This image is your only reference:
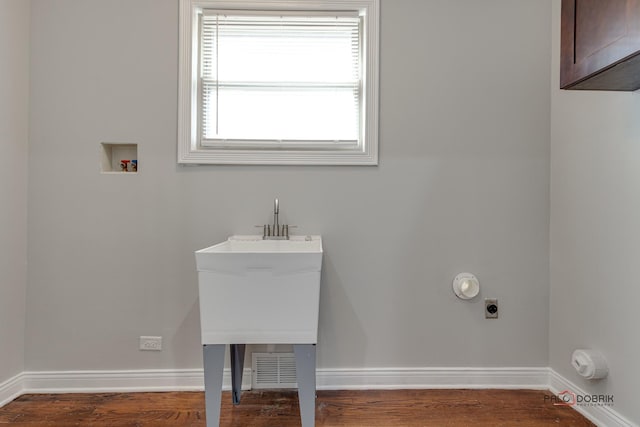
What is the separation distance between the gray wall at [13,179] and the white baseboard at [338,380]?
0.21 m

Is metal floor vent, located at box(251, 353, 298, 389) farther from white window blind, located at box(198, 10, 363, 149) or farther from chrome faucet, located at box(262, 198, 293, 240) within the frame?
white window blind, located at box(198, 10, 363, 149)

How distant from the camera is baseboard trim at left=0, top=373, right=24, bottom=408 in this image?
5.66 ft

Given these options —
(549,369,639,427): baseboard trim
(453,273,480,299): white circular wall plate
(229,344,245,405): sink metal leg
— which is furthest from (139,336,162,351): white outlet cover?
(549,369,639,427): baseboard trim

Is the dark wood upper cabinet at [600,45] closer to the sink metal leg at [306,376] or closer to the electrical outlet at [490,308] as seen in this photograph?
the electrical outlet at [490,308]

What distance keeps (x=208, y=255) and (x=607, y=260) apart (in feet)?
5.76

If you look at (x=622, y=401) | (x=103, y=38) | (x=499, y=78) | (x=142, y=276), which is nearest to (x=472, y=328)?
(x=622, y=401)

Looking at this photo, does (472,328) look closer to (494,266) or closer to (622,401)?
(494,266)

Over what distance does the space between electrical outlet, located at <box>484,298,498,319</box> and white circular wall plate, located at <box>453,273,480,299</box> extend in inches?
3.8

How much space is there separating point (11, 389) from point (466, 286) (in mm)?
2411

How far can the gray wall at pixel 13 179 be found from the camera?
67.8 inches

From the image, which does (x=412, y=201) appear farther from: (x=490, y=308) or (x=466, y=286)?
(x=490, y=308)

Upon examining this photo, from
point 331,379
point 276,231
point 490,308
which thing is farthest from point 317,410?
point 490,308

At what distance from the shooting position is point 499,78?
6.38ft

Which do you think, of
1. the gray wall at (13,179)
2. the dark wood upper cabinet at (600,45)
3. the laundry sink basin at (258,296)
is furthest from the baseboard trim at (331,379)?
the dark wood upper cabinet at (600,45)
